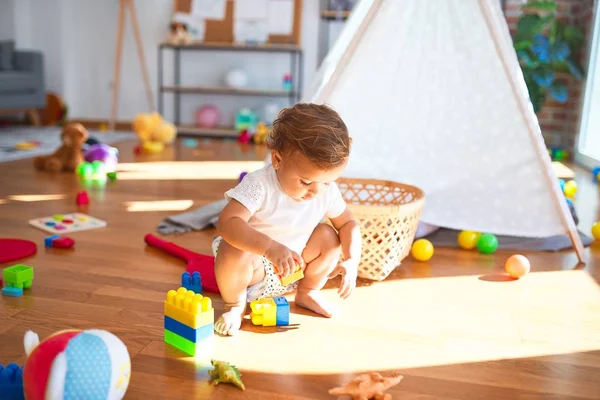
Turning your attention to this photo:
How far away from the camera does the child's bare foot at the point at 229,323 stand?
1297mm

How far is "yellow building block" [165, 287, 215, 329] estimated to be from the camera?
1.18m

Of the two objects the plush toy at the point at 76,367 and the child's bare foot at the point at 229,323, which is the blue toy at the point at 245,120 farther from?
the plush toy at the point at 76,367

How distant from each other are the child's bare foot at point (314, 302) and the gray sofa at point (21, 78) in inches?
165

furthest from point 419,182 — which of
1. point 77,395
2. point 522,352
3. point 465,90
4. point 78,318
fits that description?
point 77,395

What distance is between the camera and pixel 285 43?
5.28m

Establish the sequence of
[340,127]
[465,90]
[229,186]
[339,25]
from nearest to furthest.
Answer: [340,127] → [465,90] → [229,186] → [339,25]

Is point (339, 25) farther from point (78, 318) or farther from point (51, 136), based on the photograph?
point (78, 318)

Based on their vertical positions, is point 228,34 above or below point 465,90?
above

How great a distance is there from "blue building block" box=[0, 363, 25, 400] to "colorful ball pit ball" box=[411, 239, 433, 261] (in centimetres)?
121

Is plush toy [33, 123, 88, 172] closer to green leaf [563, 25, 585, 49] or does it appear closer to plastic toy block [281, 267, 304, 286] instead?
plastic toy block [281, 267, 304, 286]

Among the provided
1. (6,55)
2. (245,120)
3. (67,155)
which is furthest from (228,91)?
(67,155)

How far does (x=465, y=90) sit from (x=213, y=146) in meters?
2.76

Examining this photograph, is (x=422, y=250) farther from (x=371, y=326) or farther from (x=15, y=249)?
(x=15, y=249)

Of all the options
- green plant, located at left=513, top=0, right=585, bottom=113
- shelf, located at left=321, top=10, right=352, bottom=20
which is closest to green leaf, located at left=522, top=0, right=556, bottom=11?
green plant, located at left=513, top=0, right=585, bottom=113
